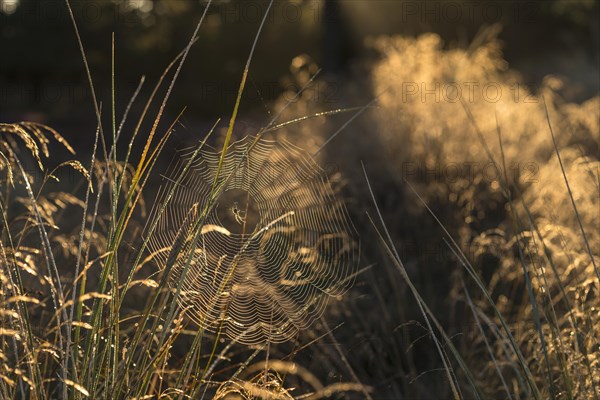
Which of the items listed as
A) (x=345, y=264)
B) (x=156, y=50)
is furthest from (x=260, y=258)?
(x=156, y=50)

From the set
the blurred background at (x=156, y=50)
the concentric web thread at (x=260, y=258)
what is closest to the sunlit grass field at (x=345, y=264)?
the concentric web thread at (x=260, y=258)

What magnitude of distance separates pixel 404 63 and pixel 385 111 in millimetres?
1282

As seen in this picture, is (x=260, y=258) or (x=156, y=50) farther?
(x=156, y=50)

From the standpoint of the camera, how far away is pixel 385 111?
5680 mm

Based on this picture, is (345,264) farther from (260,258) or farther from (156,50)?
(156,50)

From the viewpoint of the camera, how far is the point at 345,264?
369 centimetres

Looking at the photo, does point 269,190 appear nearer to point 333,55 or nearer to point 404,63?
point 404,63

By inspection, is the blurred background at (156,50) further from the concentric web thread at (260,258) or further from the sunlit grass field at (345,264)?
the concentric web thread at (260,258)

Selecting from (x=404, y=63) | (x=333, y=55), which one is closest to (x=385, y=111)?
(x=404, y=63)

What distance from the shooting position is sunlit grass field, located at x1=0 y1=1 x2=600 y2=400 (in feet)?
5.62

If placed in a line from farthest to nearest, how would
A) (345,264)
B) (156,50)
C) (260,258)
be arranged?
(156,50) < (345,264) < (260,258)

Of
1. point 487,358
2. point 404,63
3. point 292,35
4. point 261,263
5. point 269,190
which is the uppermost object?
point 292,35

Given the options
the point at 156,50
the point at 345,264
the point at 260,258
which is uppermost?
the point at 156,50

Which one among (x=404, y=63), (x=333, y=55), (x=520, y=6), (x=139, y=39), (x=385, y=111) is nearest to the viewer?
(x=385, y=111)
